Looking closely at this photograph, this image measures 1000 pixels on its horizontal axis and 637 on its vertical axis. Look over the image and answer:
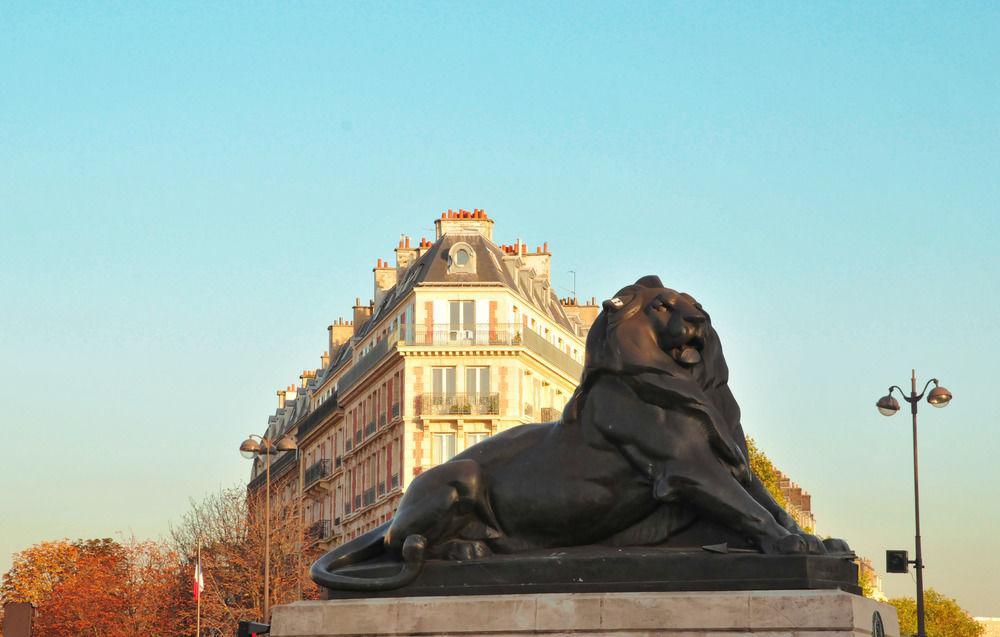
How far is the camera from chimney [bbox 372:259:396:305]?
86.4 meters

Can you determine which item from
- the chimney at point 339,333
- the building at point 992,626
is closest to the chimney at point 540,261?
the chimney at point 339,333

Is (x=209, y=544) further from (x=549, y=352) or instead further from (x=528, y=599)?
(x=528, y=599)

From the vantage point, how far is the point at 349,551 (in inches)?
387

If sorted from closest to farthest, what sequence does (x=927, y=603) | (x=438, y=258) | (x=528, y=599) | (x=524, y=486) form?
(x=528, y=599) < (x=524, y=486) < (x=438, y=258) < (x=927, y=603)

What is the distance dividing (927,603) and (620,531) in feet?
387

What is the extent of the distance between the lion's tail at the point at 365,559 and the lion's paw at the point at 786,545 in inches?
76.0

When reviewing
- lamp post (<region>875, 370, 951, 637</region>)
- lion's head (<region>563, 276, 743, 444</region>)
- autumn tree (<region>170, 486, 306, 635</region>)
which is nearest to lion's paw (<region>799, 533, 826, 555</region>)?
lion's head (<region>563, 276, 743, 444</region>)

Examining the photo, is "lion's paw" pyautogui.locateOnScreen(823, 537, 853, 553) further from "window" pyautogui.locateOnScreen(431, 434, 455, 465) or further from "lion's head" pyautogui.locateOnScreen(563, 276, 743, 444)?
"window" pyautogui.locateOnScreen(431, 434, 455, 465)

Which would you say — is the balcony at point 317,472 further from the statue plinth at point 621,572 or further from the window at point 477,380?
the statue plinth at point 621,572

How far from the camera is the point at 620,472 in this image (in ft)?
30.7

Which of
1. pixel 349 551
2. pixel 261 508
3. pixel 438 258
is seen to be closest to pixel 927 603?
pixel 438 258

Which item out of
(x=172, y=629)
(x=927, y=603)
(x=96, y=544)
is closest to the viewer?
(x=172, y=629)

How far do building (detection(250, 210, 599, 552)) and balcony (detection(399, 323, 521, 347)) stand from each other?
1.7 inches

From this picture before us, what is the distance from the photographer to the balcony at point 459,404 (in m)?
71.2
